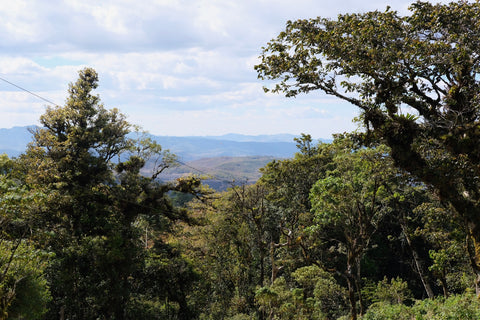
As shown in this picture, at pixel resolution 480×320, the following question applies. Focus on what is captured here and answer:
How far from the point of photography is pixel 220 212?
2441 cm

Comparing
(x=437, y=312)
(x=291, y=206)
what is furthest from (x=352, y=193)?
(x=291, y=206)

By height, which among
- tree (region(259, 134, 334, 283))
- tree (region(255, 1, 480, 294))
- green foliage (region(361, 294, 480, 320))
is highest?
tree (region(255, 1, 480, 294))

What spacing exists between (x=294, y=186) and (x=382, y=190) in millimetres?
10035

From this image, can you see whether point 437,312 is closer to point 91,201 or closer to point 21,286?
point 21,286

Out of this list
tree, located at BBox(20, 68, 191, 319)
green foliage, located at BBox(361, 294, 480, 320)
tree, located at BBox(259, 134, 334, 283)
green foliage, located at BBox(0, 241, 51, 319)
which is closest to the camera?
green foliage, located at BBox(361, 294, 480, 320)

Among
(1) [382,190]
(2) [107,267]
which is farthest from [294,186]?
(2) [107,267]

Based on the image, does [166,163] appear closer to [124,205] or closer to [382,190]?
[124,205]

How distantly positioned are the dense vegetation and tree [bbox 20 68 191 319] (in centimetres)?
8

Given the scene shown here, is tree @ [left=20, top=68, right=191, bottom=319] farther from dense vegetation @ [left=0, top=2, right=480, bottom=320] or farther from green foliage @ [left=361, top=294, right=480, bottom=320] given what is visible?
green foliage @ [left=361, top=294, right=480, bottom=320]

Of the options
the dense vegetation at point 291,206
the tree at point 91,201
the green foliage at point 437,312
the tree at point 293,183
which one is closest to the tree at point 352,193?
the dense vegetation at point 291,206

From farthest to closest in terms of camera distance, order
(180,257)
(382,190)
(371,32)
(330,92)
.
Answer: (180,257) → (382,190) → (330,92) → (371,32)

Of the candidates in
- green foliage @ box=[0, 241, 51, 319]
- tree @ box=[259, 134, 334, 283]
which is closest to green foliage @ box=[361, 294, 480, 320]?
green foliage @ box=[0, 241, 51, 319]

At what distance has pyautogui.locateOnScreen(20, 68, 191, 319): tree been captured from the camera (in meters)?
15.5

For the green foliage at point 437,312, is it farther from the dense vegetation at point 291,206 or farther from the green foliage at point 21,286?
the green foliage at point 21,286
